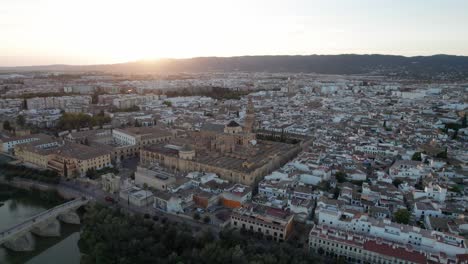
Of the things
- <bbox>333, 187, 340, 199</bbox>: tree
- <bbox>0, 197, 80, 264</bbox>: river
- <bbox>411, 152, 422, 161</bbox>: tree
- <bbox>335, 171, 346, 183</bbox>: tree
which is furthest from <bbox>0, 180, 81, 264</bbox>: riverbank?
<bbox>411, 152, 422, 161</bbox>: tree

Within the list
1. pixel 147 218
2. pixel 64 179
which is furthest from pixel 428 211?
pixel 64 179

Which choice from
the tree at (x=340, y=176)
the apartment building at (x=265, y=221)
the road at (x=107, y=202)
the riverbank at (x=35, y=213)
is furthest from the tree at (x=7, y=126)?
the tree at (x=340, y=176)

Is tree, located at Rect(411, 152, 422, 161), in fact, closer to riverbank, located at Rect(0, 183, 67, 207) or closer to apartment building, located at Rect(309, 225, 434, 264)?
apartment building, located at Rect(309, 225, 434, 264)

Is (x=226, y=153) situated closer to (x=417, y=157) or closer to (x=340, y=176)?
(x=340, y=176)

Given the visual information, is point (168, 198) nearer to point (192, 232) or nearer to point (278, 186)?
point (192, 232)

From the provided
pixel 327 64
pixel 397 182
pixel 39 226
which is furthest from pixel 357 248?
pixel 327 64
